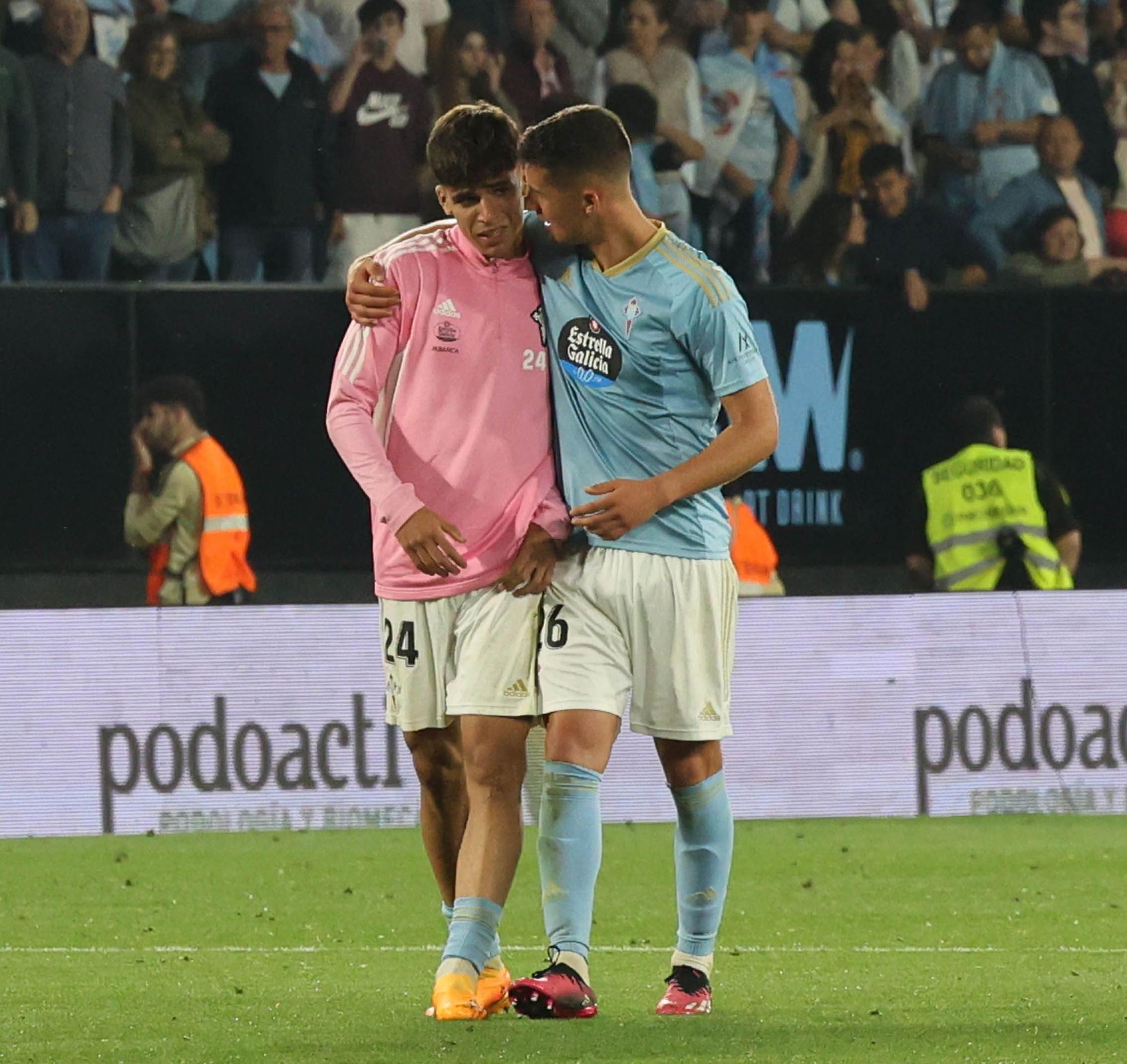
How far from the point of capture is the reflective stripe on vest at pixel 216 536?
1129 cm

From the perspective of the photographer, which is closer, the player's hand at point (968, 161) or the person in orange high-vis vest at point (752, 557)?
the person in orange high-vis vest at point (752, 557)

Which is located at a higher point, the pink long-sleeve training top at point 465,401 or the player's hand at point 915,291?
the player's hand at point 915,291

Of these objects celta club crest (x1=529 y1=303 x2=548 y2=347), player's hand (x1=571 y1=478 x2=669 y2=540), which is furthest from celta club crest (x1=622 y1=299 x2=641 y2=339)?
player's hand (x1=571 y1=478 x2=669 y2=540)

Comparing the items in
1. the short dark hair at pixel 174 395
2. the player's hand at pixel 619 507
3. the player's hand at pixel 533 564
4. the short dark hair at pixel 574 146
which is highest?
the short dark hair at pixel 574 146

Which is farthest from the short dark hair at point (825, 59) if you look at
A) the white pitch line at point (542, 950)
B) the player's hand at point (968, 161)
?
the white pitch line at point (542, 950)

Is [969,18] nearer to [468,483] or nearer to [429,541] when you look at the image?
[468,483]

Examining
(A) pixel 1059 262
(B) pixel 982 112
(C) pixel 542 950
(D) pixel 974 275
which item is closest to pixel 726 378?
(C) pixel 542 950

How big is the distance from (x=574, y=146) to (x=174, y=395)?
696 cm

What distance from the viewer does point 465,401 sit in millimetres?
4895

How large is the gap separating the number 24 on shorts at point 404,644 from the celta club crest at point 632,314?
0.82 m

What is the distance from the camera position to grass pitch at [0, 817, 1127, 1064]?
14.4 feet

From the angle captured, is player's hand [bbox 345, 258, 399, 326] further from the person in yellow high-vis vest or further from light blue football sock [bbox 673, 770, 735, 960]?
the person in yellow high-vis vest

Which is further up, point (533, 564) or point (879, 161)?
point (879, 161)

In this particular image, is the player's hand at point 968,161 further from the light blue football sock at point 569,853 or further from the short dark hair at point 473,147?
the light blue football sock at point 569,853
